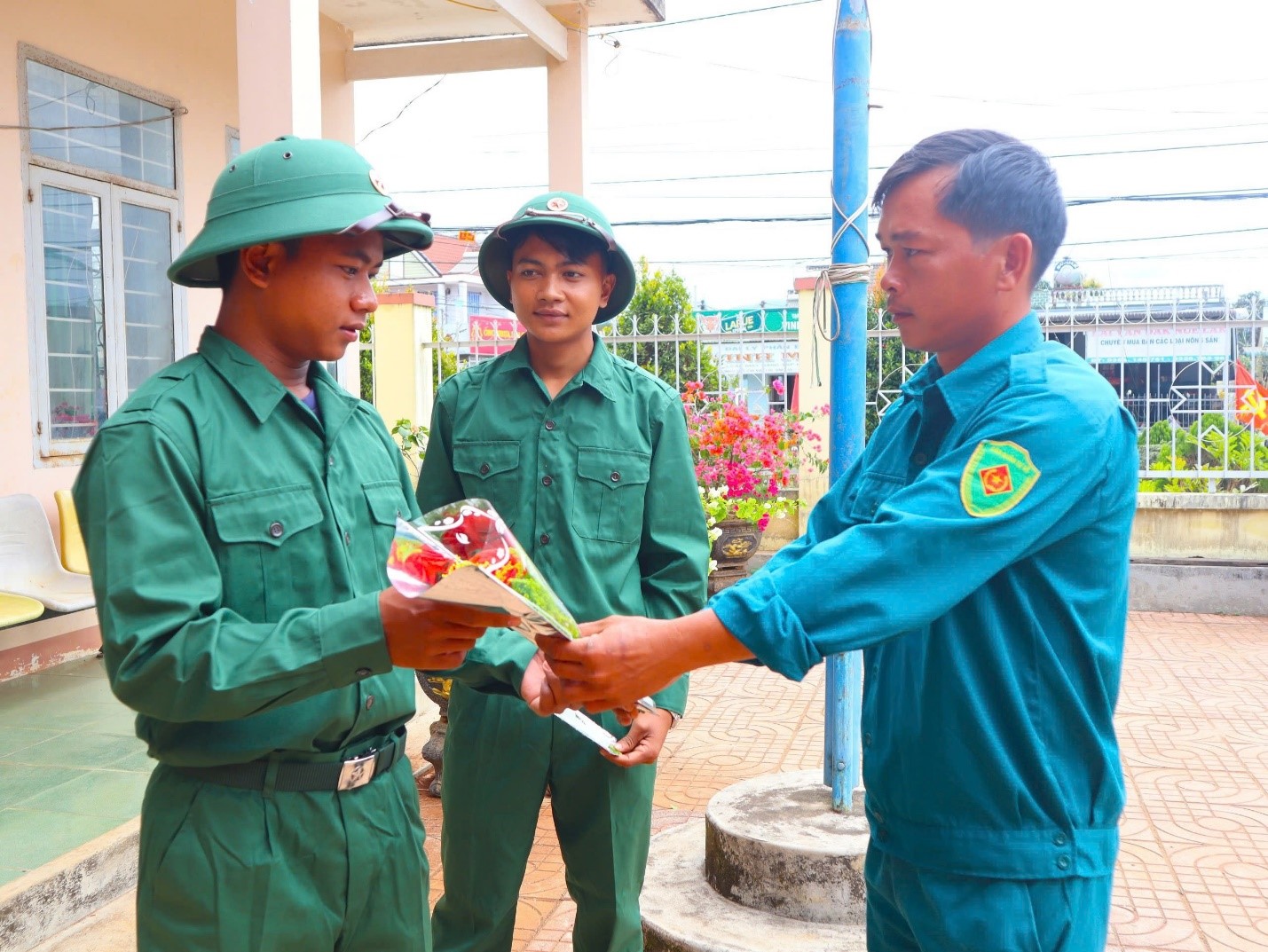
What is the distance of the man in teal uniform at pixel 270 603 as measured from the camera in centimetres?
160

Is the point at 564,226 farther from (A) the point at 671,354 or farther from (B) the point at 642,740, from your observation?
(A) the point at 671,354

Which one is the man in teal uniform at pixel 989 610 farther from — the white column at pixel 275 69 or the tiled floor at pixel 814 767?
the white column at pixel 275 69

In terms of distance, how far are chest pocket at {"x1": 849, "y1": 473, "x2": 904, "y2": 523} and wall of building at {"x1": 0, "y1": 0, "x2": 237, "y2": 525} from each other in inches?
208

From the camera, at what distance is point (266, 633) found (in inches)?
63.6

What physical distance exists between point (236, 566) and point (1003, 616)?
1.14m

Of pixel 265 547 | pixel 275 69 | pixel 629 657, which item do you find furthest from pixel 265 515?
pixel 275 69

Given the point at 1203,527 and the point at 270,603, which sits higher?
the point at 270,603

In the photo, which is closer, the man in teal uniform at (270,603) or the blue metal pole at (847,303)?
the man in teal uniform at (270,603)

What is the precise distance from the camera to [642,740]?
2.48 m

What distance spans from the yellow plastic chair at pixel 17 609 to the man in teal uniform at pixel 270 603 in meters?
4.11

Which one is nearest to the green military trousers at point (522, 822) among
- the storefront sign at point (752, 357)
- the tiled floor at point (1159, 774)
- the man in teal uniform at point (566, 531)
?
the man in teal uniform at point (566, 531)

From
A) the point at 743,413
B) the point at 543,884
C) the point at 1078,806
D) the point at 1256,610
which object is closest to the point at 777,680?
the point at 743,413

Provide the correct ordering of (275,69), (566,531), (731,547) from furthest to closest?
(731,547)
(275,69)
(566,531)

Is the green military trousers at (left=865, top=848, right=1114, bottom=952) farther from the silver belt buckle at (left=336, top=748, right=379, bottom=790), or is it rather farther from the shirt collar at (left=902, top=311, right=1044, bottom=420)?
the silver belt buckle at (left=336, top=748, right=379, bottom=790)
